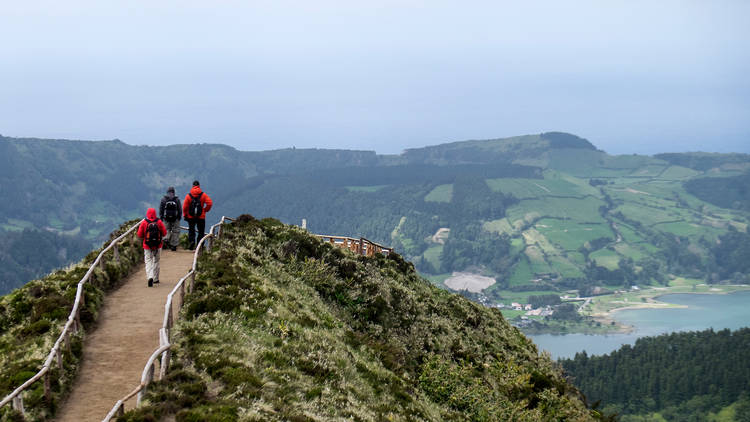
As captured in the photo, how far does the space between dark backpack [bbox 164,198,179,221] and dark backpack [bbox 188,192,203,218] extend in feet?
2.72

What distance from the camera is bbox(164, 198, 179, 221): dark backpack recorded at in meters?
25.4

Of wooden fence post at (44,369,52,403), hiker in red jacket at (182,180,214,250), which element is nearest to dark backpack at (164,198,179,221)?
hiker in red jacket at (182,180,214,250)

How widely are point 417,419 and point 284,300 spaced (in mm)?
7065

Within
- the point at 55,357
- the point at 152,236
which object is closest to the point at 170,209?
the point at 152,236

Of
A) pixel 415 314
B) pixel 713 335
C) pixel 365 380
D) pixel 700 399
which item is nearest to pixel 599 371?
pixel 700 399

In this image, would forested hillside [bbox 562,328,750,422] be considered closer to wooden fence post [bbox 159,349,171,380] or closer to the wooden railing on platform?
the wooden railing on platform

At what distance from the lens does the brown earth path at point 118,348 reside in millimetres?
13477

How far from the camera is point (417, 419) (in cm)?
1656

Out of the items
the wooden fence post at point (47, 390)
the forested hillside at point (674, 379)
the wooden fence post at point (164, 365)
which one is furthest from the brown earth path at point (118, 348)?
the forested hillside at point (674, 379)

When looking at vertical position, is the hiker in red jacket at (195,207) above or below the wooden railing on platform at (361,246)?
above

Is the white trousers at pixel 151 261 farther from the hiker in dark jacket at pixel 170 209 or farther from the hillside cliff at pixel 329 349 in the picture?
the hiker in dark jacket at pixel 170 209

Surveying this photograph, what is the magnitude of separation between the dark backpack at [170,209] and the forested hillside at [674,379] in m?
138

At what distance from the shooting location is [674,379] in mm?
159125

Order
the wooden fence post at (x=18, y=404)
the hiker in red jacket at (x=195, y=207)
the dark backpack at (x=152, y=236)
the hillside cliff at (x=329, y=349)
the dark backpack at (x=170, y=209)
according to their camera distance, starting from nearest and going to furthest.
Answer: the wooden fence post at (x=18, y=404) → the hillside cliff at (x=329, y=349) → the dark backpack at (x=152, y=236) → the dark backpack at (x=170, y=209) → the hiker in red jacket at (x=195, y=207)
